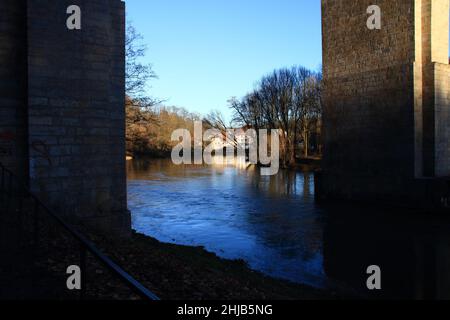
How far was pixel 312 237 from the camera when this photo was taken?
13172 mm

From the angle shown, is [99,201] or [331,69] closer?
[99,201]

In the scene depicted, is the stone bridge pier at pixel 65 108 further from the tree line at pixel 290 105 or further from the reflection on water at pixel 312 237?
the tree line at pixel 290 105

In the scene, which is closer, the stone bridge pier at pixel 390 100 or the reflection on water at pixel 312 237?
the reflection on water at pixel 312 237

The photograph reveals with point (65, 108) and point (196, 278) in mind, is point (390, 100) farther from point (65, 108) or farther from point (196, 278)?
point (196, 278)

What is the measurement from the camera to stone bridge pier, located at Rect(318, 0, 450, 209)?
16953 millimetres

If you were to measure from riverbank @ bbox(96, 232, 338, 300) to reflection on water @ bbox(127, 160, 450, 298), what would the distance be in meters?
1.20

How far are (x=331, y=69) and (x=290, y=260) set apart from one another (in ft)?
43.3

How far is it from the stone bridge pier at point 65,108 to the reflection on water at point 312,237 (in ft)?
12.4

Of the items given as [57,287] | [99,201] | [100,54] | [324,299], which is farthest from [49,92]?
[324,299]

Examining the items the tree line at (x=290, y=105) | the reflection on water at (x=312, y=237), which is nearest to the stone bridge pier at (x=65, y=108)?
the reflection on water at (x=312, y=237)

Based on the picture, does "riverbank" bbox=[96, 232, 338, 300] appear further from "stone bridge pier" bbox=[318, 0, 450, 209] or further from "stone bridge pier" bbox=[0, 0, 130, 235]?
"stone bridge pier" bbox=[318, 0, 450, 209]

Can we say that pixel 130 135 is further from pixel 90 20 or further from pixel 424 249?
pixel 424 249

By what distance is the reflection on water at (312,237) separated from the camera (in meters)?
9.27

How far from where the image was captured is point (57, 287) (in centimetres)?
465
